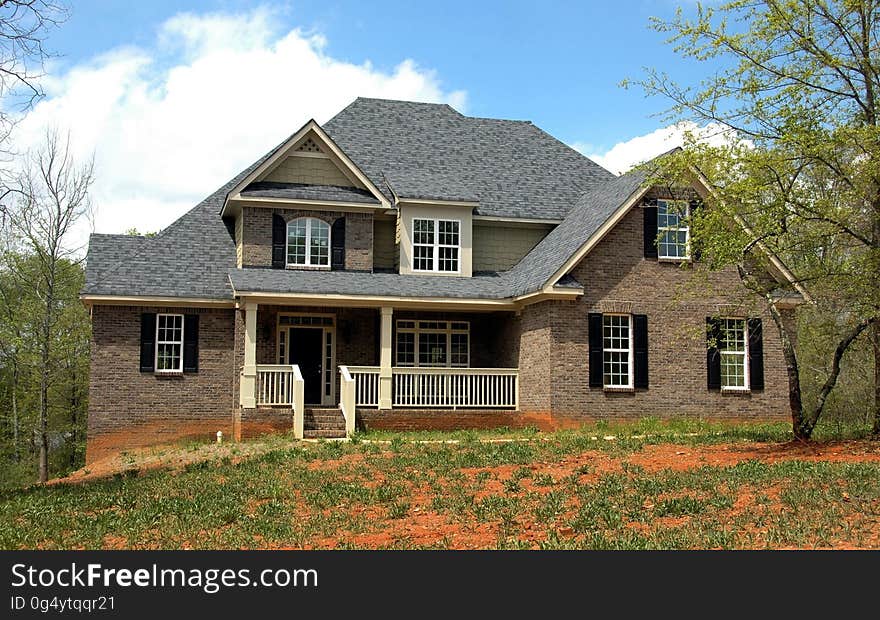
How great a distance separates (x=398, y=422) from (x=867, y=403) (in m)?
17.8

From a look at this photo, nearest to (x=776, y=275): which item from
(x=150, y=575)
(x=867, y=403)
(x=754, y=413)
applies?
(x=754, y=413)

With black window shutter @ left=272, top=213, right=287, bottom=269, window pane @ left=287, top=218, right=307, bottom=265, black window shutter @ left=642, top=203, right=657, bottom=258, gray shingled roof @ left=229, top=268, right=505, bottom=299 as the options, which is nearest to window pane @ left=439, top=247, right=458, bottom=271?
gray shingled roof @ left=229, top=268, right=505, bottom=299

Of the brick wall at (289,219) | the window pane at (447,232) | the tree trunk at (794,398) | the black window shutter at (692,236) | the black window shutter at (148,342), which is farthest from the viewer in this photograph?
the window pane at (447,232)

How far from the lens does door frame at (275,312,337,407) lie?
938 inches

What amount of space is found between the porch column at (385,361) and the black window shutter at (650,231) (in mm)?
6651

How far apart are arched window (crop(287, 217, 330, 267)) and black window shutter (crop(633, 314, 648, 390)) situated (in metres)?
8.24

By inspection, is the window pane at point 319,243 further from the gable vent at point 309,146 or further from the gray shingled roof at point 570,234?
the gray shingled roof at point 570,234

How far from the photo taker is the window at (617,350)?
22219 mm

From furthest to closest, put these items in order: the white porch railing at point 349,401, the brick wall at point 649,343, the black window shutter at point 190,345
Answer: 1. the black window shutter at point 190,345
2. the brick wall at point 649,343
3. the white porch railing at point 349,401

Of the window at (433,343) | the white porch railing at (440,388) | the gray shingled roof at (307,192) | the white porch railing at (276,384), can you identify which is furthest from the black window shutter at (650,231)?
the white porch railing at (276,384)

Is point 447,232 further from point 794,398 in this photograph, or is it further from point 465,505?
point 465,505

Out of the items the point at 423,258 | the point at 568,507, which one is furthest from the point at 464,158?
the point at 568,507

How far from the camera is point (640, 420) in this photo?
22.0 m

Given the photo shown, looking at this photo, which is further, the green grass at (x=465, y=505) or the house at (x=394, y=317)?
the house at (x=394, y=317)
